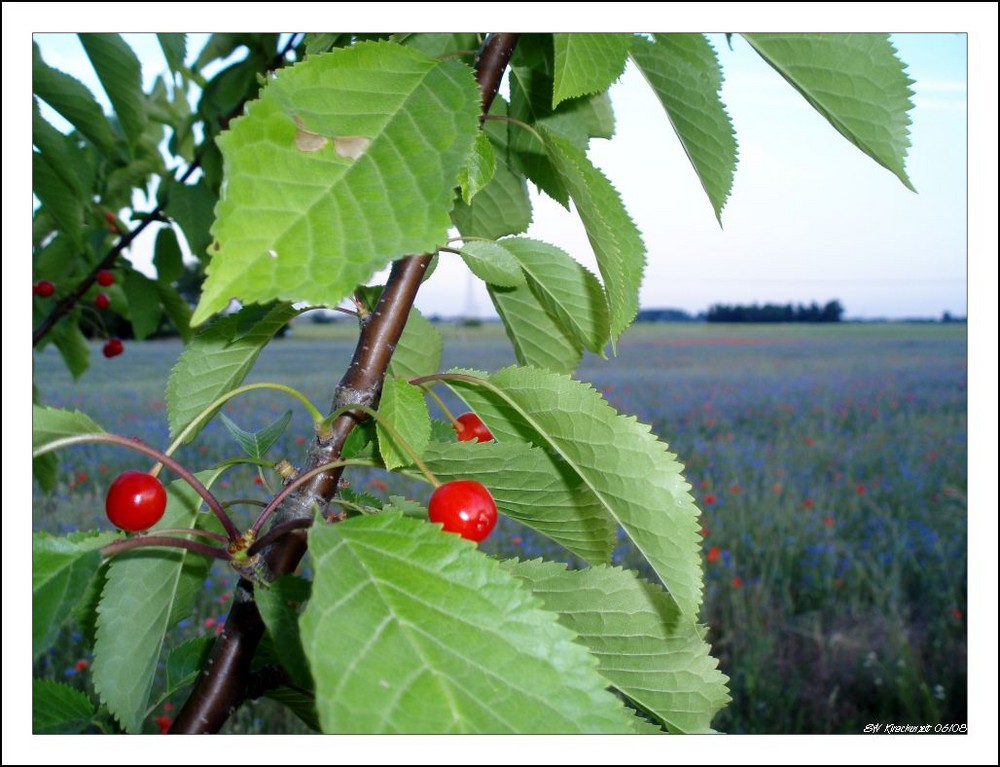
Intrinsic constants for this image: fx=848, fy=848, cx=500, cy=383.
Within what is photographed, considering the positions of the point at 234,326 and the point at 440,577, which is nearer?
the point at 440,577

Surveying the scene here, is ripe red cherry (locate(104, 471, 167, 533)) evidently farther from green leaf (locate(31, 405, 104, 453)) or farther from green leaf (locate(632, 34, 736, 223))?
green leaf (locate(632, 34, 736, 223))

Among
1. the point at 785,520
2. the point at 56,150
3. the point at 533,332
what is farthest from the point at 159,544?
the point at 785,520

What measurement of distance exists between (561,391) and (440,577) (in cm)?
18

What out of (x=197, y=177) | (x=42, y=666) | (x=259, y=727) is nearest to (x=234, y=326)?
(x=197, y=177)

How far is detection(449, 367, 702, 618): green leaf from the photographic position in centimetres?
48

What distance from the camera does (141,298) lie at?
1.51 m

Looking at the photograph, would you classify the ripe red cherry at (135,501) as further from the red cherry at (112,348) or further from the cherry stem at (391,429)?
the red cherry at (112,348)

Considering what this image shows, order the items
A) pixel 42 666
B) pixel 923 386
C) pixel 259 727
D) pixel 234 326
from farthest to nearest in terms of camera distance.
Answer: pixel 923 386 → pixel 42 666 → pixel 259 727 → pixel 234 326

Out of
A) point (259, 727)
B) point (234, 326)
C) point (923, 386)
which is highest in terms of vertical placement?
point (234, 326)

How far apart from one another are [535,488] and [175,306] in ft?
3.96

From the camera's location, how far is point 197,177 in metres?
1.46

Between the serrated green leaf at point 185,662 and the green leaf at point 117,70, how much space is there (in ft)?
2.66

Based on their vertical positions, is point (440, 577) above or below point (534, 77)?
below

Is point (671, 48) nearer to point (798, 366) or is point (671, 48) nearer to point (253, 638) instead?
point (253, 638)
